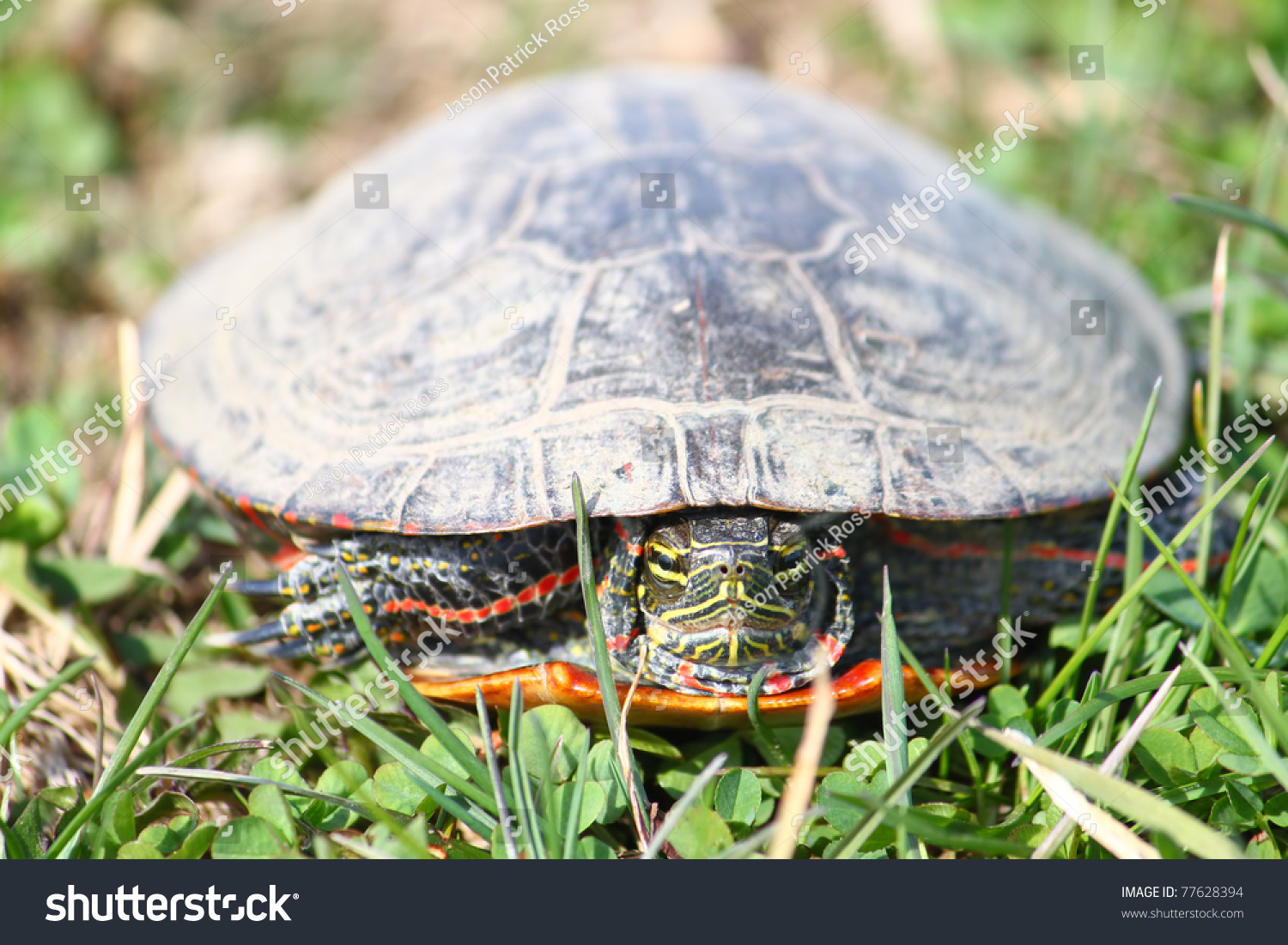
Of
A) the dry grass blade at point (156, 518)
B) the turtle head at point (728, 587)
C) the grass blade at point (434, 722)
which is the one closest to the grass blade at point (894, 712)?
the turtle head at point (728, 587)

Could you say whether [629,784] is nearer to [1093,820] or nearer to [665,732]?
[665,732]

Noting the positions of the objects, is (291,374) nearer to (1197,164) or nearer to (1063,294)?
(1063,294)

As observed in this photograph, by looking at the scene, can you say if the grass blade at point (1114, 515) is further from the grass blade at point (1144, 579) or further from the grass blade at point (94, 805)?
the grass blade at point (94, 805)

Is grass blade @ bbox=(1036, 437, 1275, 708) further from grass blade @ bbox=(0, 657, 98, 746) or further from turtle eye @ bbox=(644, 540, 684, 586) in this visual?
grass blade @ bbox=(0, 657, 98, 746)

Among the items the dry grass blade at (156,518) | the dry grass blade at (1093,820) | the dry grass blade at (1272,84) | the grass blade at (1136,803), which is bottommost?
the dry grass blade at (1093,820)

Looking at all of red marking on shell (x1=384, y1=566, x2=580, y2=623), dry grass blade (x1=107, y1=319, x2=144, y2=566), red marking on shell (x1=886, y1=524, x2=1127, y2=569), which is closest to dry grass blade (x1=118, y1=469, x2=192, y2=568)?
dry grass blade (x1=107, y1=319, x2=144, y2=566)

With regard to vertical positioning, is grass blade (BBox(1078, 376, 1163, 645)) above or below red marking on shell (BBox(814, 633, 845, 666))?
above

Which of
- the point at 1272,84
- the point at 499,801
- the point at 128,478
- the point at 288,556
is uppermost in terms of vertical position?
the point at 1272,84

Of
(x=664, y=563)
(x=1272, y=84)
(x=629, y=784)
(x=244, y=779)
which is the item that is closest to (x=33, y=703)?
(x=244, y=779)
